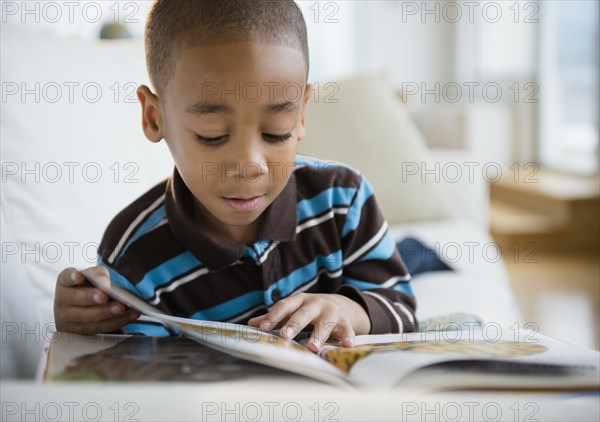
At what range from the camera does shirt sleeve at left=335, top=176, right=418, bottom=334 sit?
106 centimetres

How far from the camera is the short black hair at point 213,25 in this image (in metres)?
0.83

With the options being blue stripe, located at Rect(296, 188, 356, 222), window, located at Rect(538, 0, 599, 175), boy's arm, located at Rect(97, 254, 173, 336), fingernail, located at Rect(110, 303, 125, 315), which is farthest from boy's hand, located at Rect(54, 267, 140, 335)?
window, located at Rect(538, 0, 599, 175)

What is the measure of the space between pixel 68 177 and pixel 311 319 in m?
0.61

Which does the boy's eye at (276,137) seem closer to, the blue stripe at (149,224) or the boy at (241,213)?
the boy at (241,213)

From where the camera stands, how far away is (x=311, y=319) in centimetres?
82

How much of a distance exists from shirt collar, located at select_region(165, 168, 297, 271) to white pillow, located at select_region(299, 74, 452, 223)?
943mm

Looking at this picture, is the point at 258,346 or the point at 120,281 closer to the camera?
the point at 258,346

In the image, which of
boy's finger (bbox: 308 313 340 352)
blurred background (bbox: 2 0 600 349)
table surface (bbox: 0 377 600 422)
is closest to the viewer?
table surface (bbox: 0 377 600 422)

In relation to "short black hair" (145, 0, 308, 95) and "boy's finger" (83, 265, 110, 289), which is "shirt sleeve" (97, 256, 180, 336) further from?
"short black hair" (145, 0, 308, 95)

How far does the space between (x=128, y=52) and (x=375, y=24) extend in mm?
5396

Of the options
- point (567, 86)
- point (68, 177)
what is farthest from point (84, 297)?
point (567, 86)

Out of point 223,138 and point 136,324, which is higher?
point 223,138

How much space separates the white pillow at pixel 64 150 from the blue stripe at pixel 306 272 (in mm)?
354

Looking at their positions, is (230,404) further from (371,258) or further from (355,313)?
(371,258)
